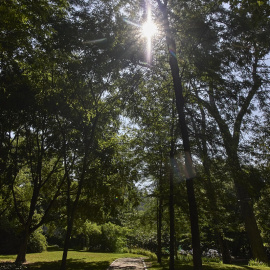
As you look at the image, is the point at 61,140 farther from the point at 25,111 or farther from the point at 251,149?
the point at 251,149

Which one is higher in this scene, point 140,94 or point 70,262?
point 140,94

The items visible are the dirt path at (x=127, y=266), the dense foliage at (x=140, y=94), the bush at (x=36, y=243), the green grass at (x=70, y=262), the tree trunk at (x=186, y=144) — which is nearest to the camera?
the tree trunk at (x=186, y=144)

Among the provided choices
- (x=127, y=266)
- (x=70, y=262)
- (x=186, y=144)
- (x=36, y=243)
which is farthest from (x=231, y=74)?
(x=36, y=243)

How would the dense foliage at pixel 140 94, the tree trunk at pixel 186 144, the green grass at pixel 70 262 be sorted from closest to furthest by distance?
the tree trunk at pixel 186 144, the dense foliage at pixel 140 94, the green grass at pixel 70 262

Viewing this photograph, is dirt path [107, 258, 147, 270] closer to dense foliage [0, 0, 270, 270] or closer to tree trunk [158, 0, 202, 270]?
dense foliage [0, 0, 270, 270]

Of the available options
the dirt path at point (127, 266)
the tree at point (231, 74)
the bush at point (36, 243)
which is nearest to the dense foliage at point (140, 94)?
the tree at point (231, 74)

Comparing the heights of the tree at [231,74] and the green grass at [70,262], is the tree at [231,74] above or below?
above

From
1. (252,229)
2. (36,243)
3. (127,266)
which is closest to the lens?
(252,229)

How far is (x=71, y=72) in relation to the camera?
9.25 meters

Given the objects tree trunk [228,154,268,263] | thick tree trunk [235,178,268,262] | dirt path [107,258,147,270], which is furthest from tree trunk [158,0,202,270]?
dirt path [107,258,147,270]

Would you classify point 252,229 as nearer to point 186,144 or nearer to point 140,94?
point 186,144

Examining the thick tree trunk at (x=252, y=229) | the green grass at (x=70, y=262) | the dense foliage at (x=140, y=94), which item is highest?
the dense foliage at (x=140, y=94)

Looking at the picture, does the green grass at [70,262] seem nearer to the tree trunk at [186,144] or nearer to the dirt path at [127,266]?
the dirt path at [127,266]

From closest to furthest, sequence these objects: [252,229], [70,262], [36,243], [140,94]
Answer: [140,94], [252,229], [70,262], [36,243]
